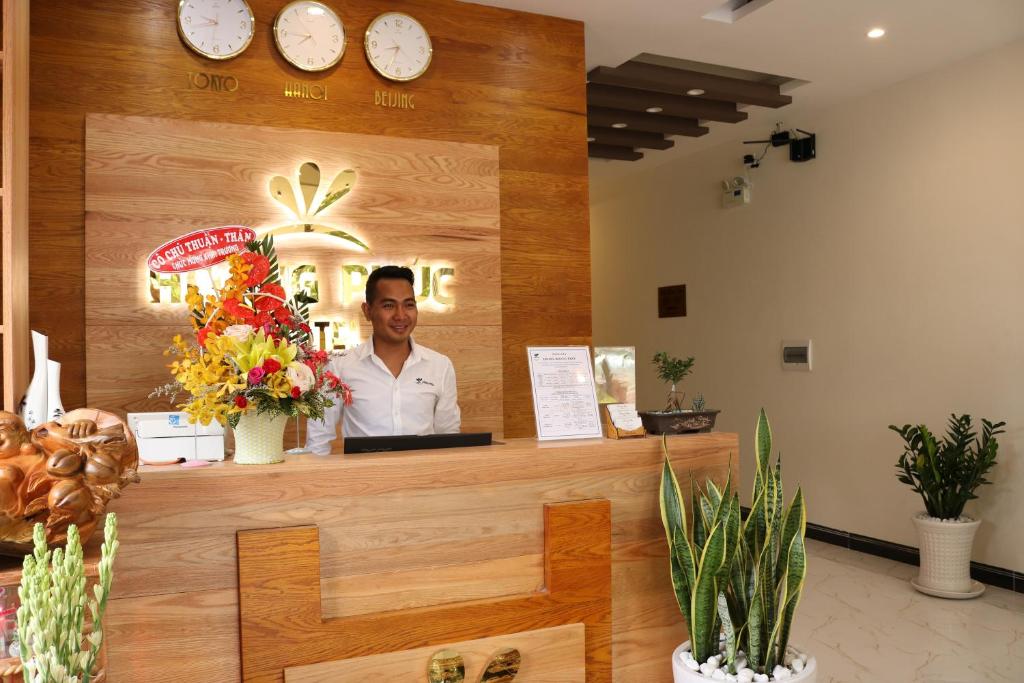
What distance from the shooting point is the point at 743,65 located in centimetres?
513

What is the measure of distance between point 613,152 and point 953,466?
392cm

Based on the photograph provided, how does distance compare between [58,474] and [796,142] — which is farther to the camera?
[796,142]

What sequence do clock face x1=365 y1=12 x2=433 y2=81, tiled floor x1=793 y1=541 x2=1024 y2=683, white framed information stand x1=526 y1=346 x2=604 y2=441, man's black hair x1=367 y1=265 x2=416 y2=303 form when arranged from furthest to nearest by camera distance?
clock face x1=365 y1=12 x2=433 y2=81 → tiled floor x1=793 y1=541 x2=1024 y2=683 → man's black hair x1=367 y1=265 x2=416 y2=303 → white framed information stand x1=526 y1=346 x2=604 y2=441

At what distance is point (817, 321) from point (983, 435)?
1.51 meters

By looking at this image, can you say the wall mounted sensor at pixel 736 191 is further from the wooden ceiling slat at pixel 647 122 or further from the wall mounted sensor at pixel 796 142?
the wooden ceiling slat at pixel 647 122

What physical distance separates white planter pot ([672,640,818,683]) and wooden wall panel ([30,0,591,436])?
6.32ft

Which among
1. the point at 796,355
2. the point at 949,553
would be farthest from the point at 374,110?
the point at 949,553

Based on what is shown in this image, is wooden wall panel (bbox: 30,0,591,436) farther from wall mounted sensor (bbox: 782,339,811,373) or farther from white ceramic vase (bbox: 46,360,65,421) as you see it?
wall mounted sensor (bbox: 782,339,811,373)

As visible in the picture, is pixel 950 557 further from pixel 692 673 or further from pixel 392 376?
pixel 392 376

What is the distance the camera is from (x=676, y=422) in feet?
9.56

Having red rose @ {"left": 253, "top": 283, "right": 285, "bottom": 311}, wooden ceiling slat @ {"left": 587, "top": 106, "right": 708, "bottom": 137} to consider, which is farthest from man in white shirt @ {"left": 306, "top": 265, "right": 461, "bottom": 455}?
wooden ceiling slat @ {"left": 587, "top": 106, "right": 708, "bottom": 137}

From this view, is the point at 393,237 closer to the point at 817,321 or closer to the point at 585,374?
the point at 585,374

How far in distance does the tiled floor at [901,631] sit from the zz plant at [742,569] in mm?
1326

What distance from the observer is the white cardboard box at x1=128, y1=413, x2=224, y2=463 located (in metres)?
2.38
